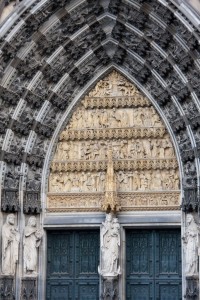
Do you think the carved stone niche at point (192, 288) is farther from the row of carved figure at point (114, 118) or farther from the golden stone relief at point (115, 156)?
the row of carved figure at point (114, 118)

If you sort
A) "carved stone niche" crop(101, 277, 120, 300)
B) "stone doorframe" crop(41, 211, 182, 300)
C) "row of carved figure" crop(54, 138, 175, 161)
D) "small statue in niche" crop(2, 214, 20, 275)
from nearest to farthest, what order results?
"carved stone niche" crop(101, 277, 120, 300) < "small statue in niche" crop(2, 214, 20, 275) < "stone doorframe" crop(41, 211, 182, 300) < "row of carved figure" crop(54, 138, 175, 161)

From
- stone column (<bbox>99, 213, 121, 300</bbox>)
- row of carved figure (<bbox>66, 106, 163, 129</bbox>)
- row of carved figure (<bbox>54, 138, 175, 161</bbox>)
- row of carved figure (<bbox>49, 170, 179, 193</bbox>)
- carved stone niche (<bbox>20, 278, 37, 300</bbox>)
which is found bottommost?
carved stone niche (<bbox>20, 278, 37, 300</bbox>)

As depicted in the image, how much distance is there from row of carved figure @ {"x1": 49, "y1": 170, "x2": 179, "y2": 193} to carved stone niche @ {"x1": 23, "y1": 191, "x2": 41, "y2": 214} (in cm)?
36

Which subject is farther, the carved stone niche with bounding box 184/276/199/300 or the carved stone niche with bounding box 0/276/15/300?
the carved stone niche with bounding box 0/276/15/300

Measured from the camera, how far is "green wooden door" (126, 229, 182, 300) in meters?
17.0

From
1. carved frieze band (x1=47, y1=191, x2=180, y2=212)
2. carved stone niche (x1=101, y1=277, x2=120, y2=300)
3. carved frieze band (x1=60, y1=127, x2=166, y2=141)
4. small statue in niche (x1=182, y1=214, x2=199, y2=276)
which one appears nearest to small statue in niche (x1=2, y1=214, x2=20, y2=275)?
carved frieze band (x1=47, y1=191, x2=180, y2=212)

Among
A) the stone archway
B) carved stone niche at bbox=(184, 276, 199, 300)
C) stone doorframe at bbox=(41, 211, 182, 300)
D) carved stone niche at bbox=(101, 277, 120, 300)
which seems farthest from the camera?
stone doorframe at bbox=(41, 211, 182, 300)

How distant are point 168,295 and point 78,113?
3619mm

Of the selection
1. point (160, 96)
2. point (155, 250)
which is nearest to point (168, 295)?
point (155, 250)

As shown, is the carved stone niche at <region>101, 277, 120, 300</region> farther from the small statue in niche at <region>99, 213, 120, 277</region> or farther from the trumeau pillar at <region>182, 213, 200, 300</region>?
the trumeau pillar at <region>182, 213, 200, 300</region>

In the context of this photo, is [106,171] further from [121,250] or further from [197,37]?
[197,37]

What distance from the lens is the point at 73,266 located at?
17.4 metres

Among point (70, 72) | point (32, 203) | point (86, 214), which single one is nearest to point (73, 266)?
point (86, 214)

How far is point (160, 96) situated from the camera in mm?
17234
